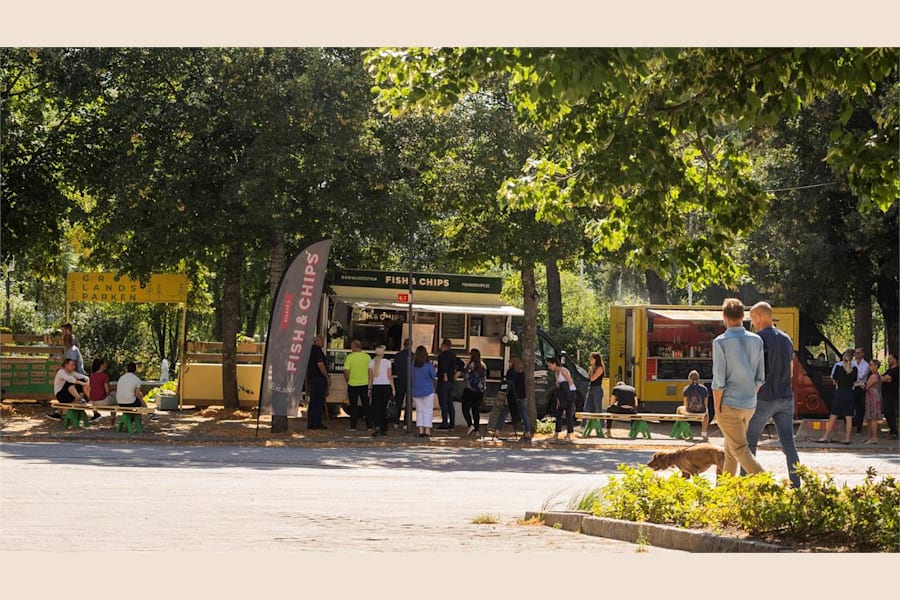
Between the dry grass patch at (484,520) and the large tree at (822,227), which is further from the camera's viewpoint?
the large tree at (822,227)

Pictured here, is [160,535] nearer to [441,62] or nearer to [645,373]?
[441,62]

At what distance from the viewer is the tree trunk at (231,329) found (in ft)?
91.0

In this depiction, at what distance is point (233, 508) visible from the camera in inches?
458

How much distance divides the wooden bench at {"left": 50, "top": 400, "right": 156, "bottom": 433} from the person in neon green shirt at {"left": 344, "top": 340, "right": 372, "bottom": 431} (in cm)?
380

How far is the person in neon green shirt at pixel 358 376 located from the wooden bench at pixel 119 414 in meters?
3.80

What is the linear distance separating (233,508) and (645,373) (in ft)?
57.5

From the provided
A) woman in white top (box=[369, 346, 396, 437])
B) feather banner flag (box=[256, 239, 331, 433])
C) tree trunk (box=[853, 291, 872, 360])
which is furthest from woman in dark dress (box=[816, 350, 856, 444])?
feather banner flag (box=[256, 239, 331, 433])

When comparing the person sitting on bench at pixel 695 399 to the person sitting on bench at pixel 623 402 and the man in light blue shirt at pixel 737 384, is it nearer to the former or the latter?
the person sitting on bench at pixel 623 402

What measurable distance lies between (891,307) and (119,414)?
1842 cm

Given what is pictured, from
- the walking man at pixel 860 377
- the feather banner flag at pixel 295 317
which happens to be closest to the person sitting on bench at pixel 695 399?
the walking man at pixel 860 377

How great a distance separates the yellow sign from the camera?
27.8 metres

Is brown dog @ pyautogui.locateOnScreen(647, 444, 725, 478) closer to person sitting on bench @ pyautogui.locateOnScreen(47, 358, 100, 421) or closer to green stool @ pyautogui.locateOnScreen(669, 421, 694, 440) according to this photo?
green stool @ pyautogui.locateOnScreen(669, 421, 694, 440)

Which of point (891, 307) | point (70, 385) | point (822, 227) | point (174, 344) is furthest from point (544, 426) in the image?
point (174, 344)

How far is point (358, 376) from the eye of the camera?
919 inches
